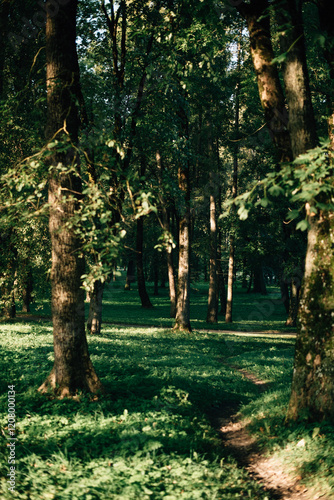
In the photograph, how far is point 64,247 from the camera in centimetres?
742

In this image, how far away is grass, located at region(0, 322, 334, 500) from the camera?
493cm

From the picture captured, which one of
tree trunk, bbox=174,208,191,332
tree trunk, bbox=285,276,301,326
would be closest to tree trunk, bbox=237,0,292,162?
tree trunk, bbox=174,208,191,332

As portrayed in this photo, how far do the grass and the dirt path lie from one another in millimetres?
171

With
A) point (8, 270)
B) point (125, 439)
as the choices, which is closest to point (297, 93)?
point (125, 439)

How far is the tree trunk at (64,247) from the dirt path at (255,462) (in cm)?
255

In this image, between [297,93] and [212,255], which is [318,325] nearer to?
[297,93]

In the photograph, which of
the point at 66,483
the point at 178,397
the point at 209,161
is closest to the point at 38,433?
the point at 66,483

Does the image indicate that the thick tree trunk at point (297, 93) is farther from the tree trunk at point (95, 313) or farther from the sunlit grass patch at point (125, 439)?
the tree trunk at point (95, 313)

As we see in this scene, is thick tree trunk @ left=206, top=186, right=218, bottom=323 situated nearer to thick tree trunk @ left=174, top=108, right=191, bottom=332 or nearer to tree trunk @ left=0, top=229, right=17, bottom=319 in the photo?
thick tree trunk @ left=174, top=108, right=191, bottom=332

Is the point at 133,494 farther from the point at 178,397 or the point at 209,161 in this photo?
the point at 209,161

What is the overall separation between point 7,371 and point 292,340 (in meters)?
17.1

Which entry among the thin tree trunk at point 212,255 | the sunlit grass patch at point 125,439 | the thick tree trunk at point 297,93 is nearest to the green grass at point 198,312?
the thin tree trunk at point 212,255

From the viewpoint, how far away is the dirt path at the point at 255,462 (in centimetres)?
535

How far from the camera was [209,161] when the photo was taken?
95.2 ft
